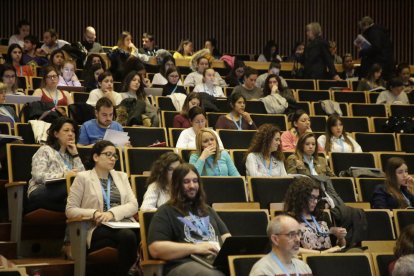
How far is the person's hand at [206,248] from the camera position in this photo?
4.96 meters

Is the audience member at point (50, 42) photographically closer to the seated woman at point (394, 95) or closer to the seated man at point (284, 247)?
the seated woman at point (394, 95)

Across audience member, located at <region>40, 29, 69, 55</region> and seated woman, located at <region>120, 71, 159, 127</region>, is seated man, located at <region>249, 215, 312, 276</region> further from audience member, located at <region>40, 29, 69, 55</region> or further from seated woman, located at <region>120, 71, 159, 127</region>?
audience member, located at <region>40, 29, 69, 55</region>

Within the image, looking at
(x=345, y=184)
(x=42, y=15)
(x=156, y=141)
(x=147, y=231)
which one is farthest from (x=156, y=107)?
(x=42, y=15)

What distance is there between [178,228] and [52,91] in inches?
141

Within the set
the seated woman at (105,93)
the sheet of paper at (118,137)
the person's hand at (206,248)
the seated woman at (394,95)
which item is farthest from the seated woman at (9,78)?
the seated woman at (394,95)

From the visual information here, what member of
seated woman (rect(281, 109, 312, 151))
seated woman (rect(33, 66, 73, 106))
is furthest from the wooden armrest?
seated woman (rect(281, 109, 312, 151))

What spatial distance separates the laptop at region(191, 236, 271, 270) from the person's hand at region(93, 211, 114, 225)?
2.77ft

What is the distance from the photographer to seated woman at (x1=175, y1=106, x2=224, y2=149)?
7.42 metres

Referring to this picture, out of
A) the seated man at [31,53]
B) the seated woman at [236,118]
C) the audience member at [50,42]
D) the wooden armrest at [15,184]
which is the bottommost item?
the wooden armrest at [15,184]

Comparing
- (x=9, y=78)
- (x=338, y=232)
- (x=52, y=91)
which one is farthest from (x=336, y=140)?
(x=9, y=78)

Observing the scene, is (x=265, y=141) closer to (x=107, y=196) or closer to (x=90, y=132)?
(x=90, y=132)

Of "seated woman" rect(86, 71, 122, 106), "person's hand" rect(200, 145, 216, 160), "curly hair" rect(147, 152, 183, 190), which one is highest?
"seated woman" rect(86, 71, 122, 106)

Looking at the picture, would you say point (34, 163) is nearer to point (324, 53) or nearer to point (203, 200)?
point (203, 200)

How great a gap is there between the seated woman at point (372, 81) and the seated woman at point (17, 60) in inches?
154
